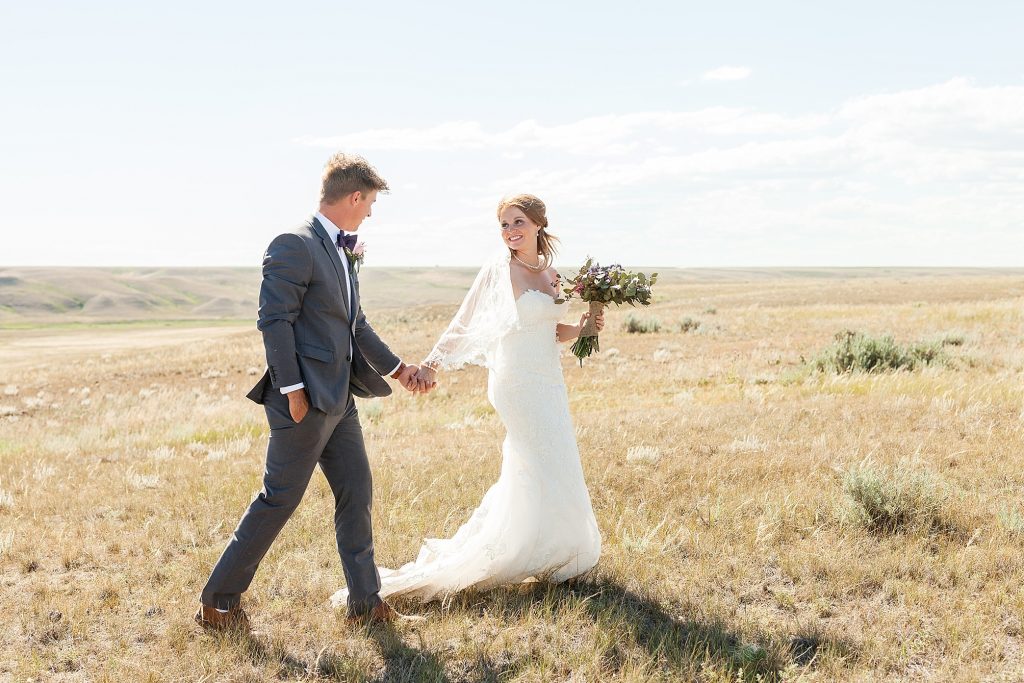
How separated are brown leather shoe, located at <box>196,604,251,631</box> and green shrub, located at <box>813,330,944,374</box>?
12.0 meters

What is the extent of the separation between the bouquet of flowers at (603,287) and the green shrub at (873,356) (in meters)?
9.64

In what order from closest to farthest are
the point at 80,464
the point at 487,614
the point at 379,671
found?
the point at 379,671, the point at 487,614, the point at 80,464

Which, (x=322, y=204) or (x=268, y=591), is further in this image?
(x=268, y=591)

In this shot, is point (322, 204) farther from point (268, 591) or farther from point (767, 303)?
point (767, 303)

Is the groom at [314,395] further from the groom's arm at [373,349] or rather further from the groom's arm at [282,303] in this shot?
the groom's arm at [373,349]

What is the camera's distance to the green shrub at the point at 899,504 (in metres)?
5.87

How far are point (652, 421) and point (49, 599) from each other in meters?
6.67

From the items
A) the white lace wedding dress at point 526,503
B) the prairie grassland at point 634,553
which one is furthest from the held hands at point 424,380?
the prairie grassland at point 634,553

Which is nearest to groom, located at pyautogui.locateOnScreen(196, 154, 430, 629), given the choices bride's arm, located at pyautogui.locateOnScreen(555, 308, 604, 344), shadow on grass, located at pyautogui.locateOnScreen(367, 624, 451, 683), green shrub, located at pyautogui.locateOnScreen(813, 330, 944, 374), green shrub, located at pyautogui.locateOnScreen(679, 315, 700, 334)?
shadow on grass, located at pyautogui.locateOnScreen(367, 624, 451, 683)

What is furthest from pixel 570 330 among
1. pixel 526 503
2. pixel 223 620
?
pixel 223 620

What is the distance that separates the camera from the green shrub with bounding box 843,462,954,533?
231 inches

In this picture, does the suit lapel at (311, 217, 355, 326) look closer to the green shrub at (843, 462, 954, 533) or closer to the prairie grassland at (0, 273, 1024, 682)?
the prairie grassland at (0, 273, 1024, 682)

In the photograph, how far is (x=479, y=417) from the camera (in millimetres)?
12625

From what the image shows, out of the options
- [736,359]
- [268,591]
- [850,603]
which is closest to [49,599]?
[268,591]
